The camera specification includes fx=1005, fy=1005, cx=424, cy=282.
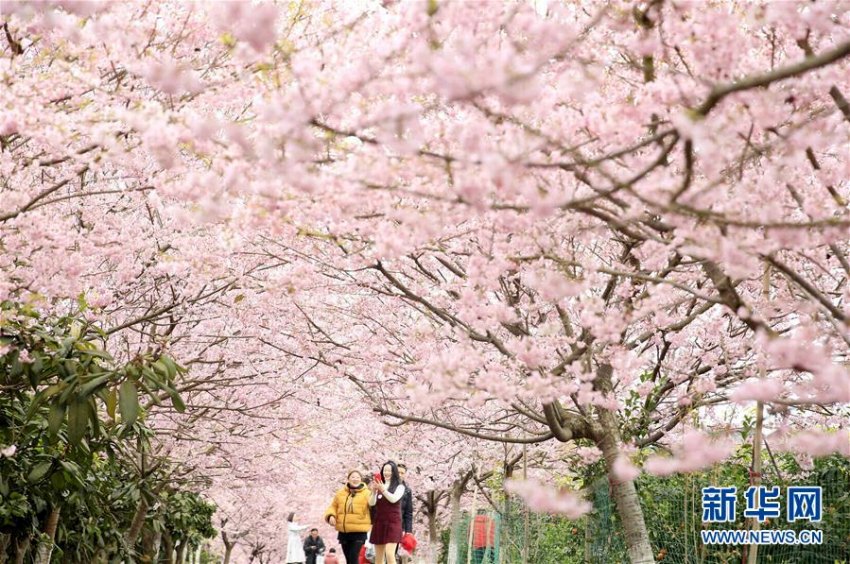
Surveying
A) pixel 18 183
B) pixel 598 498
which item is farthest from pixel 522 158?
pixel 598 498

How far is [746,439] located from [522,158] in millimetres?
6285

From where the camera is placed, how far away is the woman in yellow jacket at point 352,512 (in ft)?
35.1

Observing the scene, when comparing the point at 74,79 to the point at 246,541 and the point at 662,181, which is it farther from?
the point at 246,541

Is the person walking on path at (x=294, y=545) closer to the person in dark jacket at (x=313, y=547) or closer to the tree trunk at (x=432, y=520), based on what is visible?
the person in dark jacket at (x=313, y=547)

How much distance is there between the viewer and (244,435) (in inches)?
543

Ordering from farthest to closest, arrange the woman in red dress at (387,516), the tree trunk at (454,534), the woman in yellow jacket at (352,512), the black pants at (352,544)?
the tree trunk at (454,534) < the black pants at (352,544) < the woman in yellow jacket at (352,512) < the woman in red dress at (387,516)

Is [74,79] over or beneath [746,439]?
over

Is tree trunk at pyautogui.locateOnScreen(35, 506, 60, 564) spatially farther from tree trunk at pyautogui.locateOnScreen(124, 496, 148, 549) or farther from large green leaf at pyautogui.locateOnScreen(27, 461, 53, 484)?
tree trunk at pyautogui.locateOnScreen(124, 496, 148, 549)

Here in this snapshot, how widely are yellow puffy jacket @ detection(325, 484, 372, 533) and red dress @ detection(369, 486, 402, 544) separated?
0.38m

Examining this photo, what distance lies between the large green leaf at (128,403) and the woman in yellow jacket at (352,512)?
471 centimetres

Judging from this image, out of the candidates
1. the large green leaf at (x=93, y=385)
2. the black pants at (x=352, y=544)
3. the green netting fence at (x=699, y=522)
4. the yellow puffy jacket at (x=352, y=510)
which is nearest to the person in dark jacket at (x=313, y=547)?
the green netting fence at (x=699, y=522)

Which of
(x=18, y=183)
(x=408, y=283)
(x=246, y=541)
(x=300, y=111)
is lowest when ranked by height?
(x=246, y=541)

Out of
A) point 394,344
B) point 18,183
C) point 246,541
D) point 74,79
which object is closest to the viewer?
point 74,79

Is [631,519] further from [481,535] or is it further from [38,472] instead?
[481,535]
